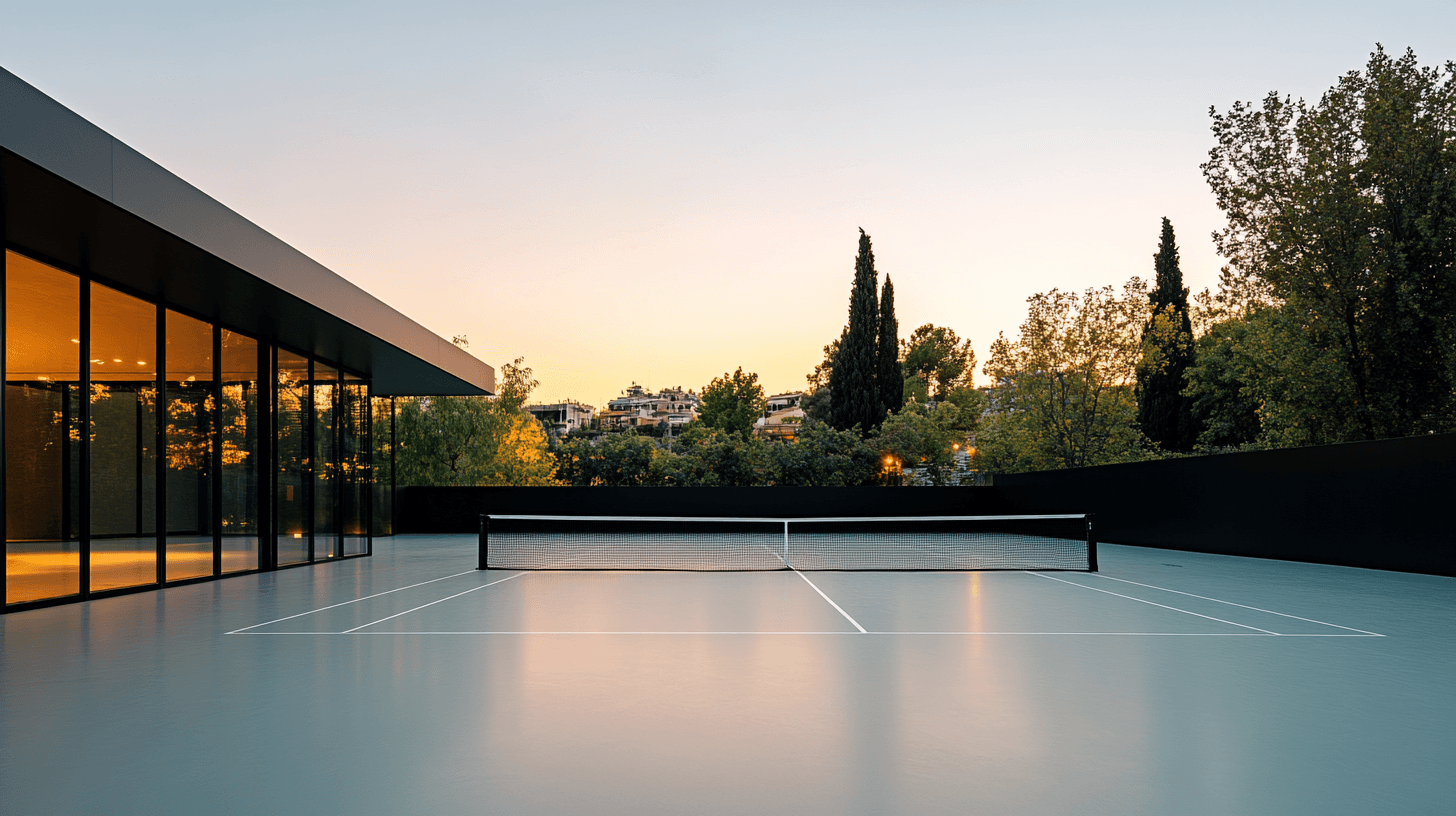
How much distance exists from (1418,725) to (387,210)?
80.5ft

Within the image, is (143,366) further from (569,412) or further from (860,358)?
(569,412)

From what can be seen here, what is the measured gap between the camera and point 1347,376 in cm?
2114

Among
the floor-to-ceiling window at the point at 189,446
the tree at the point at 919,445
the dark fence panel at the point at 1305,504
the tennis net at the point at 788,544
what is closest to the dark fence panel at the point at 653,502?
the tennis net at the point at 788,544

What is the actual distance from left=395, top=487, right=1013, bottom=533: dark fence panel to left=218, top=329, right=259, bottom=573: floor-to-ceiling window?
13.5 metres

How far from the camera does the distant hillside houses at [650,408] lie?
386 feet

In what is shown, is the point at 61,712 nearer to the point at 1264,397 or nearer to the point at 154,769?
the point at 154,769

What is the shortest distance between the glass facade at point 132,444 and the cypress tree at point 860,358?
96.7ft

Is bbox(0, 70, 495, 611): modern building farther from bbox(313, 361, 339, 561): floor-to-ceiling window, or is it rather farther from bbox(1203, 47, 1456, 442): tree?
bbox(1203, 47, 1456, 442): tree

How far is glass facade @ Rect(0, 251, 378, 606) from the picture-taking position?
983 cm

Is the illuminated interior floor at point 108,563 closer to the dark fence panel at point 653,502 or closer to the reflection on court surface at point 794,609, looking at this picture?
the reflection on court surface at point 794,609

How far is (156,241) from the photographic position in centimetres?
854

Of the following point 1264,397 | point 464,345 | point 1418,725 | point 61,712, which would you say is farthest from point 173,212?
point 464,345

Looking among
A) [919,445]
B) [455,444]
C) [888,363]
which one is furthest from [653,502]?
[888,363]

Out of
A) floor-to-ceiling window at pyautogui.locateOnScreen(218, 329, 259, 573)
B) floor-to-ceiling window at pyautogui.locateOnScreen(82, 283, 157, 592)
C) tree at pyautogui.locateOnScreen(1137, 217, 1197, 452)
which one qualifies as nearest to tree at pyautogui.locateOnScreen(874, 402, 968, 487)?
tree at pyautogui.locateOnScreen(1137, 217, 1197, 452)
